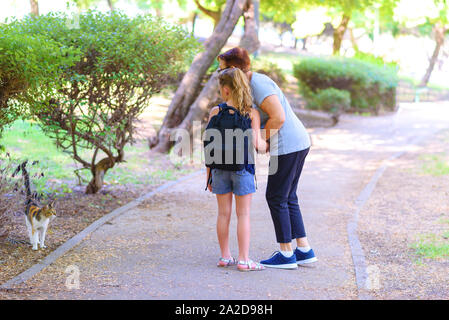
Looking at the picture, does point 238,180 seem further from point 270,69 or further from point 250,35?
point 270,69

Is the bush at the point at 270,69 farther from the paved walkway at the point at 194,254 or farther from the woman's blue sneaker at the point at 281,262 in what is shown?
the woman's blue sneaker at the point at 281,262

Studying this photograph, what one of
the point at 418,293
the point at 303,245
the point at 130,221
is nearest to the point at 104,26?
the point at 130,221

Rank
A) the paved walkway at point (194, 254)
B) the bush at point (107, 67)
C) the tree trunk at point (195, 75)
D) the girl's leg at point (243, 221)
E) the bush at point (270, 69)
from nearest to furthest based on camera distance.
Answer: the paved walkway at point (194, 254)
the girl's leg at point (243, 221)
the bush at point (107, 67)
the tree trunk at point (195, 75)
the bush at point (270, 69)

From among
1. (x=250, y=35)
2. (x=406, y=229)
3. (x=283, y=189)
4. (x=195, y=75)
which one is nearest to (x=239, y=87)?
(x=283, y=189)

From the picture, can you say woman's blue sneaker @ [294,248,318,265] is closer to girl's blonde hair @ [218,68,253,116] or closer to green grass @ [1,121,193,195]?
girl's blonde hair @ [218,68,253,116]

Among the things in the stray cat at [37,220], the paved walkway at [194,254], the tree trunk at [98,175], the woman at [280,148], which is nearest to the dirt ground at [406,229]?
the paved walkway at [194,254]

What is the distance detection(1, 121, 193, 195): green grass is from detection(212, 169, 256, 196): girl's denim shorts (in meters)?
4.05

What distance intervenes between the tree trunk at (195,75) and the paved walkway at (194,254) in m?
2.36

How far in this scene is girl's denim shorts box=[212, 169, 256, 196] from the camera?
4.83 meters

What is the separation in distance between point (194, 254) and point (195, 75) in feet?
23.8

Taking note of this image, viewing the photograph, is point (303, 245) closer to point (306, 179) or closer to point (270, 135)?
point (270, 135)

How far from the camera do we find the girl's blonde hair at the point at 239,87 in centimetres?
467

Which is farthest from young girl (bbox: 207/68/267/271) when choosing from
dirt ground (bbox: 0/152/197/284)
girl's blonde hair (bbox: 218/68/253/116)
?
dirt ground (bbox: 0/152/197/284)
